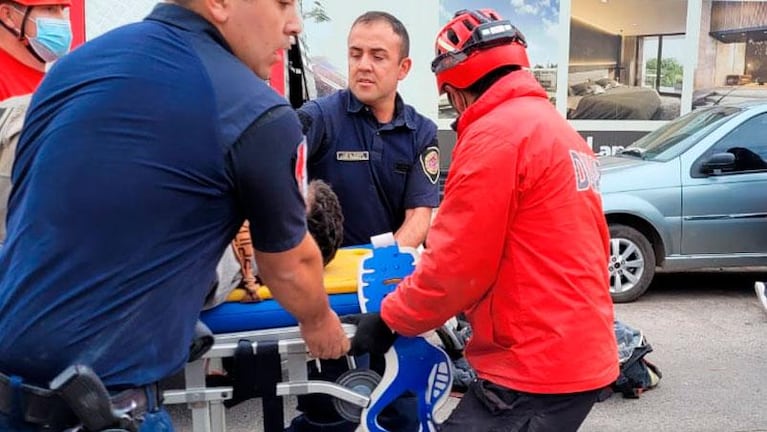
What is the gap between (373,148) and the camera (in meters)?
3.26

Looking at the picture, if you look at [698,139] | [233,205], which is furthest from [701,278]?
[233,205]

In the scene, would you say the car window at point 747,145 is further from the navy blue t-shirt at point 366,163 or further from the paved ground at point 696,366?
the navy blue t-shirt at point 366,163

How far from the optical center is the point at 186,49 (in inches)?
62.3

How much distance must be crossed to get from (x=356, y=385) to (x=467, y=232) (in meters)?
0.75

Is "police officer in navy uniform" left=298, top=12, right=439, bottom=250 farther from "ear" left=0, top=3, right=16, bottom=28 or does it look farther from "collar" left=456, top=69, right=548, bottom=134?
"ear" left=0, top=3, right=16, bottom=28

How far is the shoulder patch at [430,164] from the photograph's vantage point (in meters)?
3.32

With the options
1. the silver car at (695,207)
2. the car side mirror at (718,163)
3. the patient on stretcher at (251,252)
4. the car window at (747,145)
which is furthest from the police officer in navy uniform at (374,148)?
the car window at (747,145)

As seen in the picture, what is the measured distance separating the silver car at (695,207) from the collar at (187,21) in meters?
5.64

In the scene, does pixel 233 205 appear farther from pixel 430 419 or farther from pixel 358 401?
pixel 430 419

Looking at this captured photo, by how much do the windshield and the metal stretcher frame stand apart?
540cm

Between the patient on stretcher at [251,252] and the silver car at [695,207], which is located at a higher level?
the patient on stretcher at [251,252]

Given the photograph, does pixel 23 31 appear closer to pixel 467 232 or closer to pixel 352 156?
pixel 352 156

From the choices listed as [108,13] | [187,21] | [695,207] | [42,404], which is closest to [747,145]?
[695,207]

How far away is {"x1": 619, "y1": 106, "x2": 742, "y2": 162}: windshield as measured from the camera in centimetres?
707
